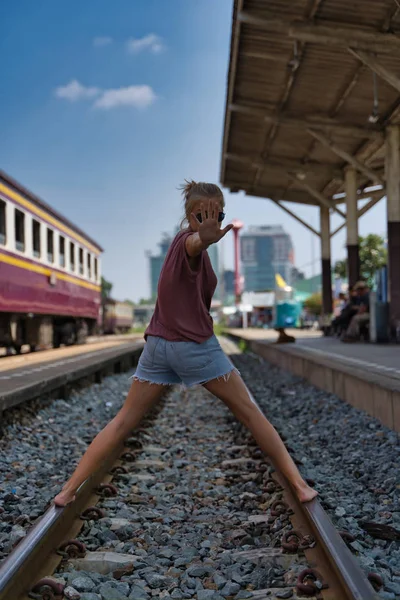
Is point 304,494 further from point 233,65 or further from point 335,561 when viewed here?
point 233,65

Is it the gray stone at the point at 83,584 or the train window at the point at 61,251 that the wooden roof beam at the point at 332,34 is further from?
the gray stone at the point at 83,584

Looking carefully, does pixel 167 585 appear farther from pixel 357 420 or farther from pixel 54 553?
pixel 357 420

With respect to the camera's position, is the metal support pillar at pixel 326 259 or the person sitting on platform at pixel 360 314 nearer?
the person sitting on platform at pixel 360 314

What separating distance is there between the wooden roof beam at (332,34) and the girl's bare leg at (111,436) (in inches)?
306

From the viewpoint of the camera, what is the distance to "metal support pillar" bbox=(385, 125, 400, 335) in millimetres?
12336

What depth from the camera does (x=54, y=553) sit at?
2586 mm

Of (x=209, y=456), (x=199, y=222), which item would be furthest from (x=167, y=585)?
(x=209, y=456)

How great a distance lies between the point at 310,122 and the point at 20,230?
622 centimetres

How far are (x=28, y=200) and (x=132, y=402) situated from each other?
982 cm

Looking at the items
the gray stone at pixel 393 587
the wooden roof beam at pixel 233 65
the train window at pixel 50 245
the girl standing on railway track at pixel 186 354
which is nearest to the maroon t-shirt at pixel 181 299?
the girl standing on railway track at pixel 186 354

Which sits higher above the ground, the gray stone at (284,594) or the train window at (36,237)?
the train window at (36,237)

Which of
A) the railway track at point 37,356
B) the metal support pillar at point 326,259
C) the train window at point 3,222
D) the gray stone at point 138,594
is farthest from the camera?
the metal support pillar at point 326,259

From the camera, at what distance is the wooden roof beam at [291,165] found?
52.9 feet

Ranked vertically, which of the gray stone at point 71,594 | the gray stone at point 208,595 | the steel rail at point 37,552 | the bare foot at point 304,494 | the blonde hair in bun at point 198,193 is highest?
the blonde hair in bun at point 198,193
